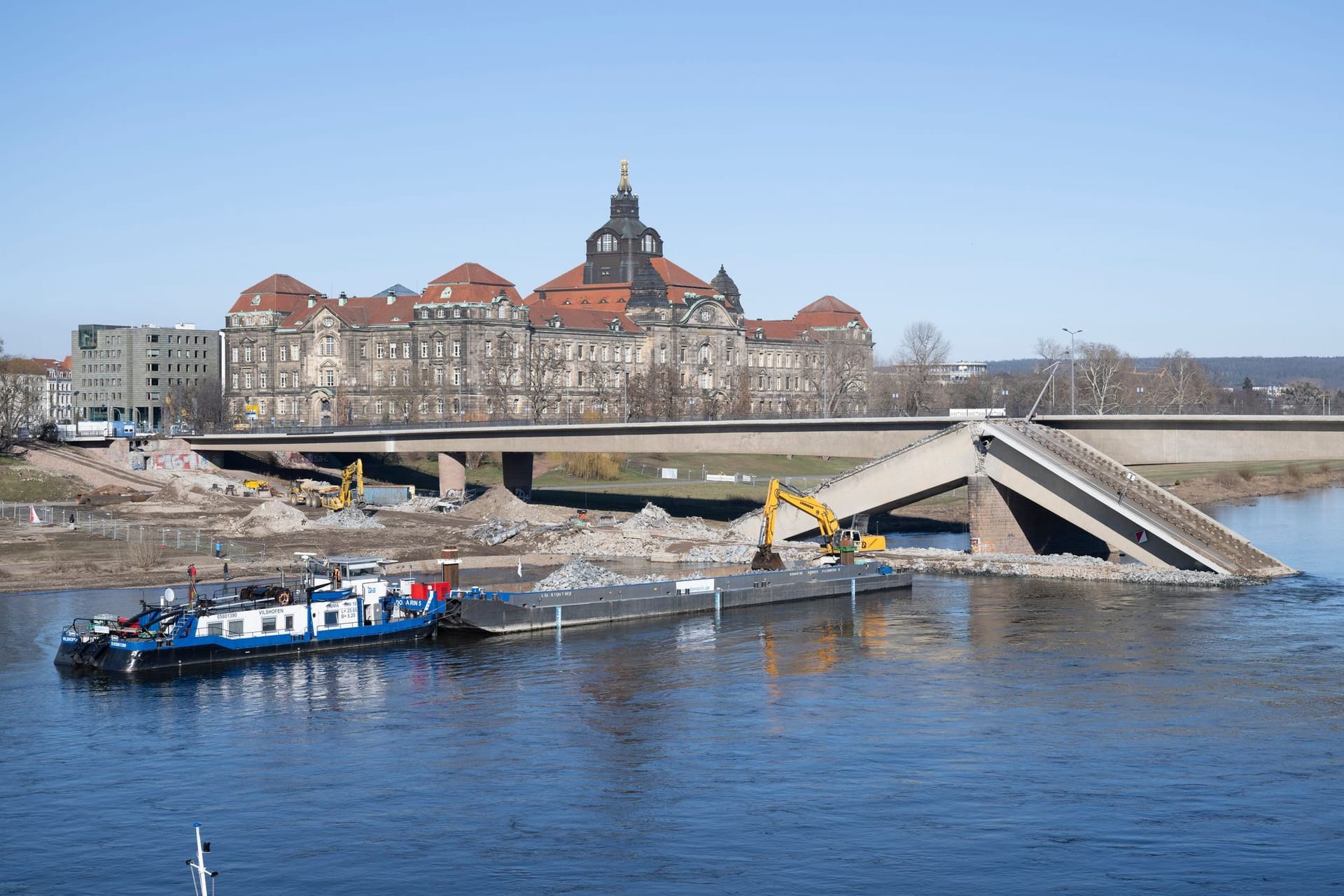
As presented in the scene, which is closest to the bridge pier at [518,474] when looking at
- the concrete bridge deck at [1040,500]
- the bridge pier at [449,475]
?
the bridge pier at [449,475]

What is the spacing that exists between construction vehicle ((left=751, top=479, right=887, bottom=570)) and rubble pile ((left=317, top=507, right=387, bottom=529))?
2935 centimetres

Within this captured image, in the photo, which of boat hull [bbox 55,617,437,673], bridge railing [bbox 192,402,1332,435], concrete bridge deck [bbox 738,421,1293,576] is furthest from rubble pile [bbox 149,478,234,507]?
boat hull [bbox 55,617,437,673]

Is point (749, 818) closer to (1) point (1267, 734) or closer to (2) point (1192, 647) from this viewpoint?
(1) point (1267, 734)

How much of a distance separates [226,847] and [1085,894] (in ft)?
69.6

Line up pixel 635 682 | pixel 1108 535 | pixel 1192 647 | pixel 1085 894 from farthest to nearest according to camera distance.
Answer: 1. pixel 1108 535
2. pixel 1192 647
3. pixel 635 682
4. pixel 1085 894

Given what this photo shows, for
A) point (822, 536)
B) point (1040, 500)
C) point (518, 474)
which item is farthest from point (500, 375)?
point (1040, 500)

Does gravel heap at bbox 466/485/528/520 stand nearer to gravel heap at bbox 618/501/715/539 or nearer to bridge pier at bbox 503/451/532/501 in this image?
gravel heap at bbox 618/501/715/539

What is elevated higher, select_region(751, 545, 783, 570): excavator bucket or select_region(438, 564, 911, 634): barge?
select_region(751, 545, 783, 570): excavator bucket

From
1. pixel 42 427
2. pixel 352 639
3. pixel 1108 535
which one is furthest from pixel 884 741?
pixel 42 427

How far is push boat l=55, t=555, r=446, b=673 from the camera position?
59.3 m

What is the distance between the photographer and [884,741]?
1900 inches

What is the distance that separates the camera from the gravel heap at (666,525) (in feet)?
326

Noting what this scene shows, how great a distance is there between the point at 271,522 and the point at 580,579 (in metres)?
33.0

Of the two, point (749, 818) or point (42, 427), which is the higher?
point (42, 427)
